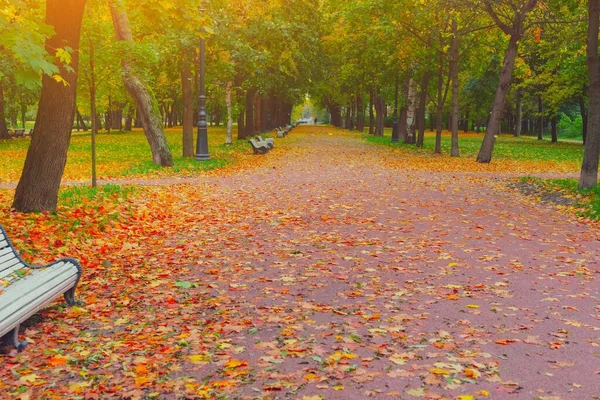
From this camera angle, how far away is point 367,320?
5605 mm

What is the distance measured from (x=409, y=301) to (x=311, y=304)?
103cm

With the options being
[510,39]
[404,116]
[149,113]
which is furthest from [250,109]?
[149,113]

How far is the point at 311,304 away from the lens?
6141 millimetres

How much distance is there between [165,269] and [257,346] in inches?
120

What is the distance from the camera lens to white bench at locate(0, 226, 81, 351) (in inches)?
181

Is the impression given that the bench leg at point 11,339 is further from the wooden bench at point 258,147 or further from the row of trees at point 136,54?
the wooden bench at point 258,147

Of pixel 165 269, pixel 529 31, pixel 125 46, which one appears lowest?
pixel 165 269

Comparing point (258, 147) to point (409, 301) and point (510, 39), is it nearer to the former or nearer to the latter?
point (510, 39)

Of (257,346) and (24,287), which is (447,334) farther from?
(24,287)

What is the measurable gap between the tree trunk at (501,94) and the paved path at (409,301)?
11.6 metres

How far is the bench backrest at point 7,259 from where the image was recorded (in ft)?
19.0

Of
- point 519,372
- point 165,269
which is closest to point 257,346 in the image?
point 519,372

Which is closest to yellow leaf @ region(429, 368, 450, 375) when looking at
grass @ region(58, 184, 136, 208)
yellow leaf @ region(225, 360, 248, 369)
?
yellow leaf @ region(225, 360, 248, 369)

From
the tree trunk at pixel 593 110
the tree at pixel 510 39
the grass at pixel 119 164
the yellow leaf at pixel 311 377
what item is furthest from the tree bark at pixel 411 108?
the yellow leaf at pixel 311 377
